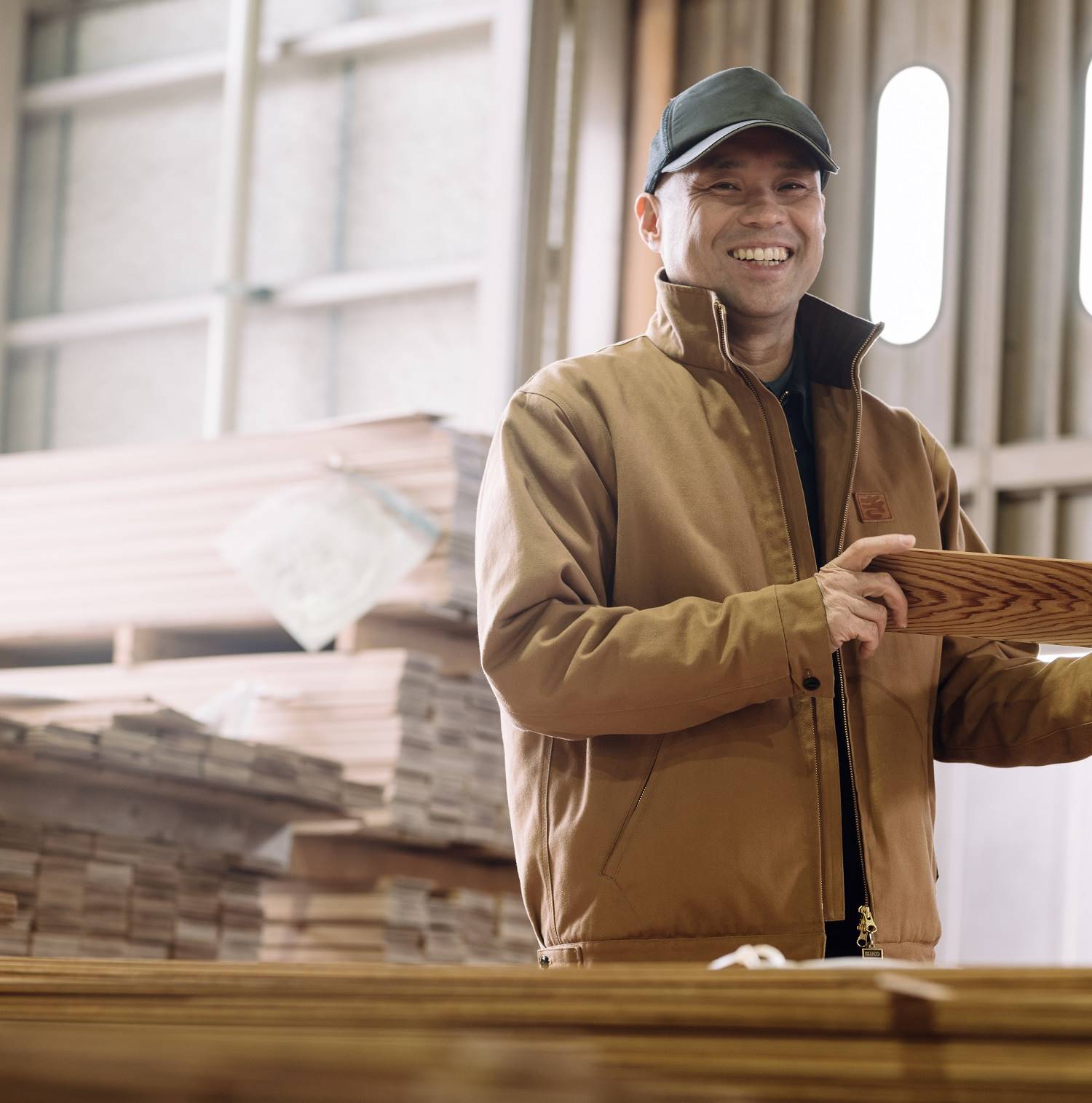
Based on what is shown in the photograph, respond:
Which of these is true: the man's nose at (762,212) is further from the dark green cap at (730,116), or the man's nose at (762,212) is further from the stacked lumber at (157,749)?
the stacked lumber at (157,749)

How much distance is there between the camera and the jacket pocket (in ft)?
6.97

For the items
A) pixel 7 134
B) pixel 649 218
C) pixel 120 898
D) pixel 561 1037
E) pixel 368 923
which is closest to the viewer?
pixel 561 1037

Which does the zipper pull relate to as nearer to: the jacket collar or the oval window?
the jacket collar

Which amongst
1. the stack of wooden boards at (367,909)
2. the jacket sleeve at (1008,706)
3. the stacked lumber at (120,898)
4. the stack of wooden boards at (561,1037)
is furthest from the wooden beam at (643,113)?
the stack of wooden boards at (561,1037)

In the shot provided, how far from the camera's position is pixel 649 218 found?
8.86 feet

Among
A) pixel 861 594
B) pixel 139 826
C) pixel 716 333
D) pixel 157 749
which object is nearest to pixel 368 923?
pixel 139 826

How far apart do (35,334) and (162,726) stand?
586cm

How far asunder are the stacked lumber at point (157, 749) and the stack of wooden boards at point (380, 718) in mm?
532

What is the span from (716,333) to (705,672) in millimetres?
596

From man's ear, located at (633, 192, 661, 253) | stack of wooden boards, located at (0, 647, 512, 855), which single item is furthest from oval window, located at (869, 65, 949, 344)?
man's ear, located at (633, 192, 661, 253)

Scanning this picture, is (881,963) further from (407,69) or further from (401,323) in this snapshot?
(407,69)

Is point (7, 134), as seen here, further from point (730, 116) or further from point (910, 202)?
point (730, 116)

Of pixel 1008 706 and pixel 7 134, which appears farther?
pixel 7 134

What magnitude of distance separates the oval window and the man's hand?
6035 millimetres
